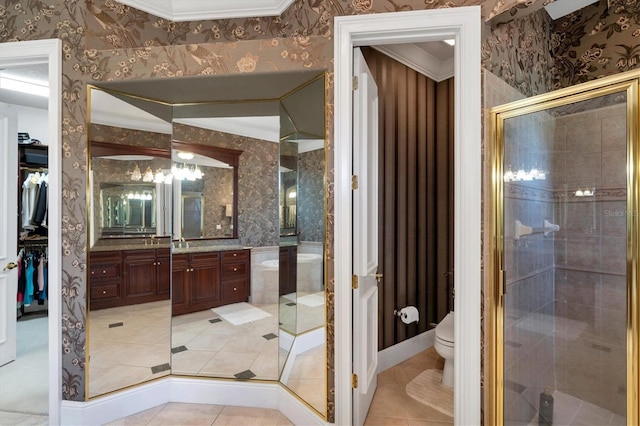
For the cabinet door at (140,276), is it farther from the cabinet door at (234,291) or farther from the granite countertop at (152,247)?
the cabinet door at (234,291)

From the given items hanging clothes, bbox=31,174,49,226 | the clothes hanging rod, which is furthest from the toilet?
the clothes hanging rod

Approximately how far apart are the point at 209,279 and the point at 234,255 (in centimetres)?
50

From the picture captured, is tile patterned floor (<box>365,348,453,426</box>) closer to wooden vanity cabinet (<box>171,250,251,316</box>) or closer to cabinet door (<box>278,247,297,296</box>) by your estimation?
cabinet door (<box>278,247,297,296</box>)

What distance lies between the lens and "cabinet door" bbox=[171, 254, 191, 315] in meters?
2.50

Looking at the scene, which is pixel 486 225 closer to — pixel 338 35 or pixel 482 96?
pixel 482 96

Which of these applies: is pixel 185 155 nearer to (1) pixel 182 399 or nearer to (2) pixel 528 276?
(1) pixel 182 399

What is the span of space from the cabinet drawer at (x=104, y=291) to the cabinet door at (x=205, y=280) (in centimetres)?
80

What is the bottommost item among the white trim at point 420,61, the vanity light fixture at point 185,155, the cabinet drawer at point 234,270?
the cabinet drawer at point 234,270

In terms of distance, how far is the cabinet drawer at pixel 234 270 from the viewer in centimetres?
351

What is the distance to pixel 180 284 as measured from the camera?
2.73 m

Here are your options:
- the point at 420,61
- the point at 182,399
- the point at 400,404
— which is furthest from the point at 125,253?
the point at 420,61

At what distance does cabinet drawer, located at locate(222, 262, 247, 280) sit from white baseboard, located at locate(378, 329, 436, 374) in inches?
73.9

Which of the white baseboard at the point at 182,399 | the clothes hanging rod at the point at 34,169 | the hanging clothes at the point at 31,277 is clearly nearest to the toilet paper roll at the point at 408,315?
the white baseboard at the point at 182,399

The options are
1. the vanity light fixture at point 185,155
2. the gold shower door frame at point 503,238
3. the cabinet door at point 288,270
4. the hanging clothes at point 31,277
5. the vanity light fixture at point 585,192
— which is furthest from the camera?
the hanging clothes at point 31,277
